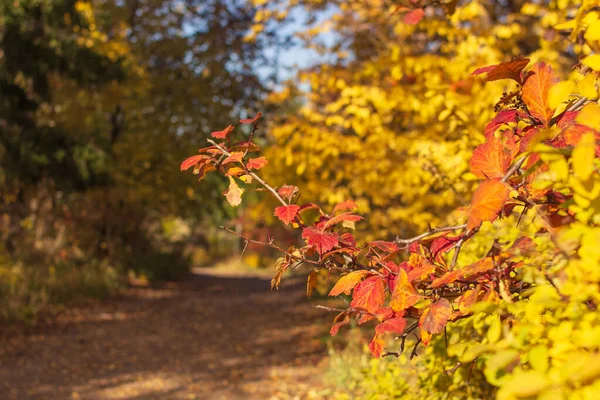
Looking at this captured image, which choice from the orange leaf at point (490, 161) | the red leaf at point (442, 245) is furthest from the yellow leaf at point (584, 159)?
the red leaf at point (442, 245)

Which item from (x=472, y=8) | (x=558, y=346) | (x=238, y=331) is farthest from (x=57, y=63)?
(x=558, y=346)

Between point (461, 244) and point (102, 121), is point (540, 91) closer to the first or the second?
point (461, 244)

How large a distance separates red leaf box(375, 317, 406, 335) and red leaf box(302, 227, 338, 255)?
0.24m

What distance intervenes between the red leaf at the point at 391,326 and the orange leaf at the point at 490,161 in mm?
379

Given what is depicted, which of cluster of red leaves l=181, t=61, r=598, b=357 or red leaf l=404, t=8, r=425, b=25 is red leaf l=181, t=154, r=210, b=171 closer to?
cluster of red leaves l=181, t=61, r=598, b=357

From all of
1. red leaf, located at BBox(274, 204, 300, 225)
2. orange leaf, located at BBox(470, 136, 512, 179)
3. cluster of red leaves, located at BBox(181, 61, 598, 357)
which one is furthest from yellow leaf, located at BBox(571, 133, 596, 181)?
red leaf, located at BBox(274, 204, 300, 225)

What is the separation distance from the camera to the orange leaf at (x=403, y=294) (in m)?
1.24

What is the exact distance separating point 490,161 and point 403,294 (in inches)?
14.2

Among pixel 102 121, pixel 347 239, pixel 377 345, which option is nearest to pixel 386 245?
pixel 347 239

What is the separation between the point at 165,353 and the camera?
6.43m

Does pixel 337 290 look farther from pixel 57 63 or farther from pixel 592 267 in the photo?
pixel 57 63

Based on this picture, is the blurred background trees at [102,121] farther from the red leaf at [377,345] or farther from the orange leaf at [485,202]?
the orange leaf at [485,202]

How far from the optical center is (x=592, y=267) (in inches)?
32.2

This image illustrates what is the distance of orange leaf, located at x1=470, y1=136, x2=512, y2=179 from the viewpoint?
1276 mm
